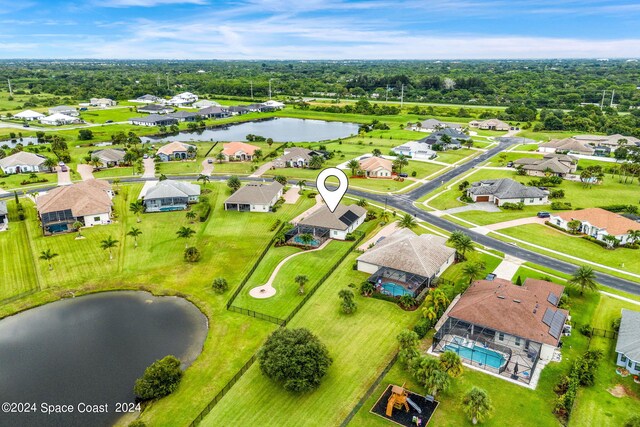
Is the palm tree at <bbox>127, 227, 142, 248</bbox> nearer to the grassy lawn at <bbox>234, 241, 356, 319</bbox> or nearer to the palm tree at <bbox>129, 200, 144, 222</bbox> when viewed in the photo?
the palm tree at <bbox>129, 200, 144, 222</bbox>

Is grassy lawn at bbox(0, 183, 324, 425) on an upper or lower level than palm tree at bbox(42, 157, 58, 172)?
lower

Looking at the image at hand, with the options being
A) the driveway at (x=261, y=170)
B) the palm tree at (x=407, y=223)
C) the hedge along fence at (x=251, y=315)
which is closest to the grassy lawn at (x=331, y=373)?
the hedge along fence at (x=251, y=315)

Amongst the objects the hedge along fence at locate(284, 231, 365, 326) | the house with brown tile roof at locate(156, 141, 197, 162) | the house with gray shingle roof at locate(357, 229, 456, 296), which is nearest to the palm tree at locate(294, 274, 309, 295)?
the hedge along fence at locate(284, 231, 365, 326)

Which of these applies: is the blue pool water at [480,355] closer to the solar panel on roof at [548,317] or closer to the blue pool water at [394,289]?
the solar panel on roof at [548,317]

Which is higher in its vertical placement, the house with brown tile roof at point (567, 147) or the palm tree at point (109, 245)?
the house with brown tile roof at point (567, 147)

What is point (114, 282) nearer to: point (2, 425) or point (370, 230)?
point (2, 425)

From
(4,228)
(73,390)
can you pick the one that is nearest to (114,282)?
(73,390)
